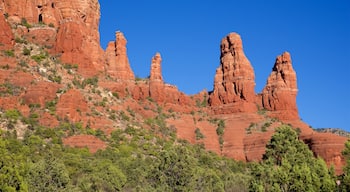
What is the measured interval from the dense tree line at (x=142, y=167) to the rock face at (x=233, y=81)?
19.5 m

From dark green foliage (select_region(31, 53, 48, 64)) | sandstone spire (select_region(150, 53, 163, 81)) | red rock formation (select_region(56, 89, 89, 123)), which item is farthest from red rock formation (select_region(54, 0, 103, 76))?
red rock formation (select_region(56, 89, 89, 123))

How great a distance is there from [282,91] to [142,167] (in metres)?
53.8

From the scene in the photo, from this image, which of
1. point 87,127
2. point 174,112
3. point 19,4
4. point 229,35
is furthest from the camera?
point 229,35

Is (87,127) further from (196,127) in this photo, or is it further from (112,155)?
(196,127)

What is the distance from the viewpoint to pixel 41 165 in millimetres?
Answer: 53562

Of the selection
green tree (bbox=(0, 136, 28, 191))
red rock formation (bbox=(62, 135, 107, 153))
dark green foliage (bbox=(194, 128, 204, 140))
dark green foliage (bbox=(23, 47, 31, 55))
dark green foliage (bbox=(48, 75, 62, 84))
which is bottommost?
green tree (bbox=(0, 136, 28, 191))

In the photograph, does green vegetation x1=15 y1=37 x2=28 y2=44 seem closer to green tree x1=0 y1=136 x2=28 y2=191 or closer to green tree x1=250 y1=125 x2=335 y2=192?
green tree x1=250 y1=125 x2=335 y2=192

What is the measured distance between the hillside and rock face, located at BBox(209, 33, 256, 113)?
0.19 meters

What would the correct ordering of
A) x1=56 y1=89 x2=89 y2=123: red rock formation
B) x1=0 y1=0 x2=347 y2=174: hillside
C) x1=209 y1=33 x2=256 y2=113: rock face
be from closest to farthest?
x1=56 y1=89 x2=89 y2=123: red rock formation
x1=0 y1=0 x2=347 y2=174: hillside
x1=209 y1=33 x2=256 y2=113: rock face

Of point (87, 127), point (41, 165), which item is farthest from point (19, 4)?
point (41, 165)

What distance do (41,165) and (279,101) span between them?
76.3 metres

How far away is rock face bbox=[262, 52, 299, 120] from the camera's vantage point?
122125mm

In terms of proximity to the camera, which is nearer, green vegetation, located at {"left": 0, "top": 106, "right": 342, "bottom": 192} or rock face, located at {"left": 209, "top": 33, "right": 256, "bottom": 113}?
green vegetation, located at {"left": 0, "top": 106, "right": 342, "bottom": 192}

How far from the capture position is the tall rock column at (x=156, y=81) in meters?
122
